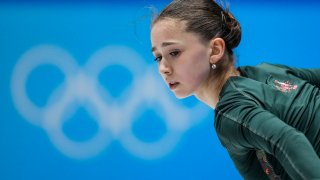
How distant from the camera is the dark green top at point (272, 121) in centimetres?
94

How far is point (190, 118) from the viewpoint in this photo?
249cm

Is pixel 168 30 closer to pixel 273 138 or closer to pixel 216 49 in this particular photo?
pixel 216 49

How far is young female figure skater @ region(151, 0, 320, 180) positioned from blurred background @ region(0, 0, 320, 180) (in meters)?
1.02

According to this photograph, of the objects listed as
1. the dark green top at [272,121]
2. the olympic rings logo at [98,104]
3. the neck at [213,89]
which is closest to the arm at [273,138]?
the dark green top at [272,121]

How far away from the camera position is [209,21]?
1403 millimetres

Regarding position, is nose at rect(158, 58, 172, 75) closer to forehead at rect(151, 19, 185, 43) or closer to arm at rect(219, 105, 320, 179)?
forehead at rect(151, 19, 185, 43)

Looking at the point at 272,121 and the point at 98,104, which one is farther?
the point at 98,104

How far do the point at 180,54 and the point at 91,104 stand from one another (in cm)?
118

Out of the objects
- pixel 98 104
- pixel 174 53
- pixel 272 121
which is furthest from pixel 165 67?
pixel 98 104

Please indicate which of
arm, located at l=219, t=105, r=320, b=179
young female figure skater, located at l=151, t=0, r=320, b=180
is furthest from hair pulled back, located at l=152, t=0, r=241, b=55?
arm, located at l=219, t=105, r=320, b=179

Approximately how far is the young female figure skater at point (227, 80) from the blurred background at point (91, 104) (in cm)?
102

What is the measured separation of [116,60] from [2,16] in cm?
61

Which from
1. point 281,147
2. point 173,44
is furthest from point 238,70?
point 281,147

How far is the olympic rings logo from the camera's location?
2455 mm
